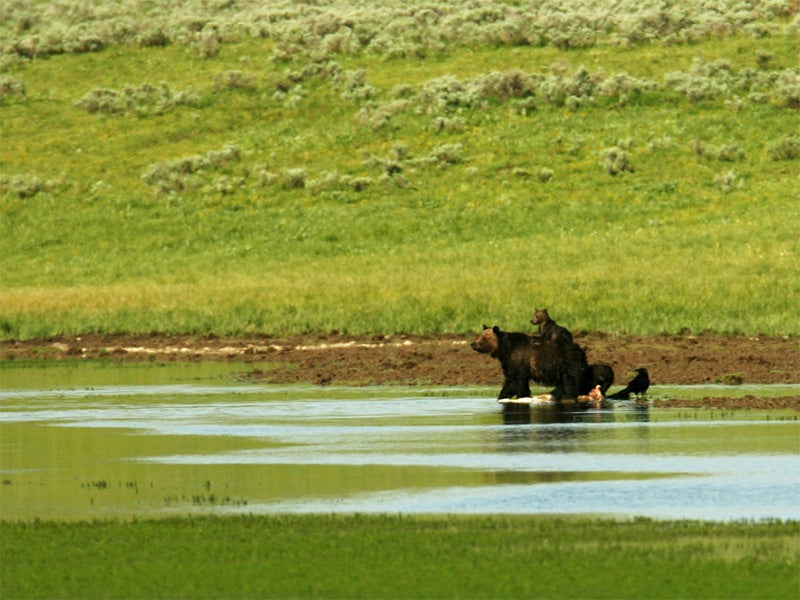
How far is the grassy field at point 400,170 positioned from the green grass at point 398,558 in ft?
74.8

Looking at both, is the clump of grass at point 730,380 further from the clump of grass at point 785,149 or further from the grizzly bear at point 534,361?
the clump of grass at point 785,149

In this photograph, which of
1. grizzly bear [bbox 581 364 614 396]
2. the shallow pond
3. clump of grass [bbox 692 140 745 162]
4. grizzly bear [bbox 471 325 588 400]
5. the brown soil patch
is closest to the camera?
the shallow pond

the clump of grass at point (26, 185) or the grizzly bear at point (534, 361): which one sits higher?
the clump of grass at point (26, 185)

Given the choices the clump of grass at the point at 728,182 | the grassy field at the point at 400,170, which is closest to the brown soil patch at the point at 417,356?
the grassy field at the point at 400,170

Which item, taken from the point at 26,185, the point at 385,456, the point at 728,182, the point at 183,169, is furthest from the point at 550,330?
the point at 26,185

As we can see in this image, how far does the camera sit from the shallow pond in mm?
15266

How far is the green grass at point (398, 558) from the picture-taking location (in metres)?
11.4

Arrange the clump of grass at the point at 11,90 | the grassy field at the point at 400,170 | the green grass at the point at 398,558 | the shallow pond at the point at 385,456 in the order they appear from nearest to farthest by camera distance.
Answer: the green grass at the point at 398,558 → the shallow pond at the point at 385,456 → the grassy field at the point at 400,170 → the clump of grass at the point at 11,90

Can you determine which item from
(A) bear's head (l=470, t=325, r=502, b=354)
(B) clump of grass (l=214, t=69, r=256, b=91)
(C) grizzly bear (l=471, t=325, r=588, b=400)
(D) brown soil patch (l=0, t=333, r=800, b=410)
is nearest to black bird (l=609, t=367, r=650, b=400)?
(D) brown soil patch (l=0, t=333, r=800, b=410)

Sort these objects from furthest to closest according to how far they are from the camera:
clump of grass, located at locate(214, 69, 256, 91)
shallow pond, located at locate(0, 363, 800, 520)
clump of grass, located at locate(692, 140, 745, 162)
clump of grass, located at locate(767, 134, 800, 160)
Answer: clump of grass, located at locate(214, 69, 256, 91) → clump of grass, located at locate(692, 140, 745, 162) → clump of grass, located at locate(767, 134, 800, 160) → shallow pond, located at locate(0, 363, 800, 520)

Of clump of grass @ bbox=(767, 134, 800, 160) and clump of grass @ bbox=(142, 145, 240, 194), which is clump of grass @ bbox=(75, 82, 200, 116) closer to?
clump of grass @ bbox=(142, 145, 240, 194)

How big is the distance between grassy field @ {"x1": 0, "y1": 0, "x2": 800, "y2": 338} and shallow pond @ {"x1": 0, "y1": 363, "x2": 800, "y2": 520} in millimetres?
12638

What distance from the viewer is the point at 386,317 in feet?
128

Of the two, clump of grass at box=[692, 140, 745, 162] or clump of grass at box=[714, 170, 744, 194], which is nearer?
clump of grass at box=[714, 170, 744, 194]
